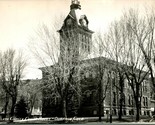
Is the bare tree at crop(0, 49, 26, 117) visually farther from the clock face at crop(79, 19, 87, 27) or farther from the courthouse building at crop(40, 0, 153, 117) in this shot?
the clock face at crop(79, 19, 87, 27)

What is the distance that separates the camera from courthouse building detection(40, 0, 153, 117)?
35.9 m

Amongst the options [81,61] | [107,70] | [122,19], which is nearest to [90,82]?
[107,70]

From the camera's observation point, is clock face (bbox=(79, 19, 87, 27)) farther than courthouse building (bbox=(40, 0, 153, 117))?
Yes

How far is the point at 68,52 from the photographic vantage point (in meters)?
35.8

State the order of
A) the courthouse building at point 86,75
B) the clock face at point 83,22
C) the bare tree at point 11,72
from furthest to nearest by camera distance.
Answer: the clock face at point 83,22 < the bare tree at point 11,72 < the courthouse building at point 86,75

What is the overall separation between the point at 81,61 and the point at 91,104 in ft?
57.0

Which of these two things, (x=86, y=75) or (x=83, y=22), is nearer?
(x=86, y=75)

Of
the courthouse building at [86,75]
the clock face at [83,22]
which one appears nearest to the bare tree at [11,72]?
the courthouse building at [86,75]

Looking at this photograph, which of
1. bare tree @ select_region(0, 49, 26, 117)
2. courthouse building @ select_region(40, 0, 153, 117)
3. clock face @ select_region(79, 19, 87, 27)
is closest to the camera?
courthouse building @ select_region(40, 0, 153, 117)

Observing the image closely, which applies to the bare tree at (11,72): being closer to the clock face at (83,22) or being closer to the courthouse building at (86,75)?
the courthouse building at (86,75)

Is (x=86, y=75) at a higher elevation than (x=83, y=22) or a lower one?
lower

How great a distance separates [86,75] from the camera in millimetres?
49562

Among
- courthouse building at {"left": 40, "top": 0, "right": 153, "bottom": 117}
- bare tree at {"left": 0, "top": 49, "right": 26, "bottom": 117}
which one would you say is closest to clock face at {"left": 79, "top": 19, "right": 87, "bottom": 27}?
courthouse building at {"left": 40, "top": 0, "right": 153, "bottom": 117}

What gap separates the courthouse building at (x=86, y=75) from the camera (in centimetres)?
3588
